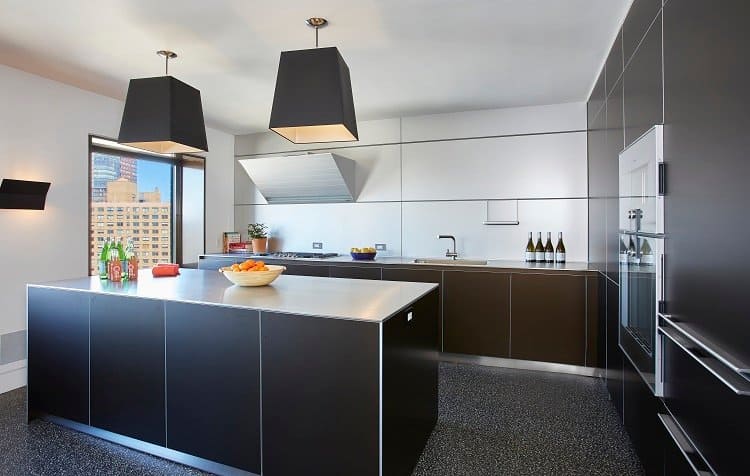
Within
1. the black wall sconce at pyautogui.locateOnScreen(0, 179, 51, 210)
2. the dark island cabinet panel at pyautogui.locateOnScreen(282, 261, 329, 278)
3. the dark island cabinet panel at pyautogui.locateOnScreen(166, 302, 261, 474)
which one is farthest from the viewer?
the dark island cabinet panel at pyautogui.locateOnScreen(282, 261, 329, 278)

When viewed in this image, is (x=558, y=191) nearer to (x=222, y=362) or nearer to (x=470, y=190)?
(x=470, y=190)

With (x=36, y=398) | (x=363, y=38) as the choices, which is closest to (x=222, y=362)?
(x=36, y=398)

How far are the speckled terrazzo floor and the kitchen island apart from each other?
10 cm

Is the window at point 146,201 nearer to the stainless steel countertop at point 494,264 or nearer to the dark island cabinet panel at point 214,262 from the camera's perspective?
the dark island cabinet panel at point 214,262

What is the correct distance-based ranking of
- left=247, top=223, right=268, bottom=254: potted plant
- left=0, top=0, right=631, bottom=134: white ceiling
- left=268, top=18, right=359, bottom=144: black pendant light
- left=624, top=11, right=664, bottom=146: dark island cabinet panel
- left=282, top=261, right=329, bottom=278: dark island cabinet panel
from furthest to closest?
left=247, top=223, right=268, bottom=254: potted plant < left=282, top=261, right=329, bottom=278: dark island cabinet panel < left=0, top=0, right=631, bottom=134: white ceiling < left=268, top=18, right=359, bottom=144: black pendant light < left=624, top=11, right=664, bottom=146: dark island cabinet panel

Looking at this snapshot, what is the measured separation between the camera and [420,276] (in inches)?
155

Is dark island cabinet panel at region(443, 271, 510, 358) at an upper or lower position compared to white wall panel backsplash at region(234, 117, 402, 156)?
lower

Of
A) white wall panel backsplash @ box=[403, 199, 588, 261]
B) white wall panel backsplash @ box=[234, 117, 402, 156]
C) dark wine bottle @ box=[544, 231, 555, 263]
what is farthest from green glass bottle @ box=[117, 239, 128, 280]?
dark wine bottle @ box=[544, 231, 555, 263]

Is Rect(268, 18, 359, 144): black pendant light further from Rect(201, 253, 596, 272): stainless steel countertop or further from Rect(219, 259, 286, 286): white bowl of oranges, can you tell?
Rect(201, 253, 596, 272): stainless steel countertop

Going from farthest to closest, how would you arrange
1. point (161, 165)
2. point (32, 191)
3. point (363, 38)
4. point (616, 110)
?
point (161, 165) → point (32, 191) → point (363, 38) → point (616, 110)

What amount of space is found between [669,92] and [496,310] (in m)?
2.44

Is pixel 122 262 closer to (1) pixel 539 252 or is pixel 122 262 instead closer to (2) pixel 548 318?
(2) pixel 548 318

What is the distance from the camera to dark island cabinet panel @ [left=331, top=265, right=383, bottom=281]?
13.5 feet

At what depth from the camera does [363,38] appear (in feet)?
9.10
